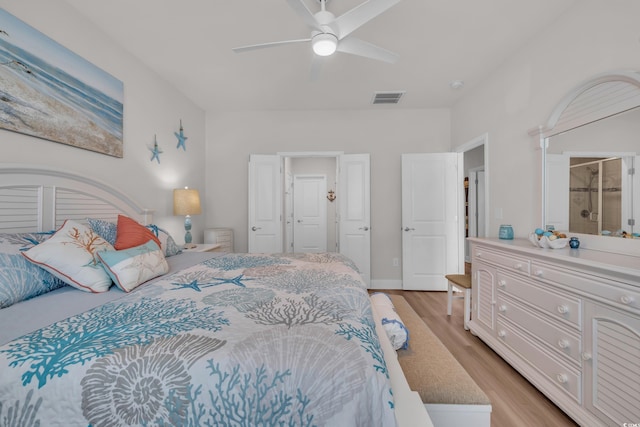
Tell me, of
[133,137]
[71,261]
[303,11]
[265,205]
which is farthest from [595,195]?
[133,137]

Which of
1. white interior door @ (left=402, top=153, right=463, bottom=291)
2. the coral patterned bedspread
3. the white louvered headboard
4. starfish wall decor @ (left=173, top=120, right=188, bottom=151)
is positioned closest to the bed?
the coral patterned bedspread

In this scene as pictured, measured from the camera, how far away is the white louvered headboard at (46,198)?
1588mm

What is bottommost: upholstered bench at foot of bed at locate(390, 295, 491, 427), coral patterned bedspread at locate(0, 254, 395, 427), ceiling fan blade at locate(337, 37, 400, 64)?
upholstered bench at foot of bed at locate(390, 295, 491, 427)

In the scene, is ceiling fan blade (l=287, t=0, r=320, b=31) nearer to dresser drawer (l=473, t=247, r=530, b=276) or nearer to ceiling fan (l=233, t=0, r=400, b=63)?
ceiling fan (l=233, t=0, r=400, b=63)

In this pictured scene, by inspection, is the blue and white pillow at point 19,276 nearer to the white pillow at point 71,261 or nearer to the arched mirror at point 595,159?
the white pillow at point 71,261

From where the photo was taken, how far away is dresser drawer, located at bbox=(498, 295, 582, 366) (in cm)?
147

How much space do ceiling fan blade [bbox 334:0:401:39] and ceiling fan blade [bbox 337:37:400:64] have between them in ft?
0.39

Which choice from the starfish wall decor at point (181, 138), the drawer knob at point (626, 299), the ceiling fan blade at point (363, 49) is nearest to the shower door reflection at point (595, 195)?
the drawer knob at point (626, 299)

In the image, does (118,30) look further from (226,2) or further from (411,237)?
(411,237)

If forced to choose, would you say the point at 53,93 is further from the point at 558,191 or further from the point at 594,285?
the point at 558,191

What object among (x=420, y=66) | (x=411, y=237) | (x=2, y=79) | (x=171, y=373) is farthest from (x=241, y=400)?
(x=411, y=237)

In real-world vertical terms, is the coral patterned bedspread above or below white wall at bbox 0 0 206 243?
below

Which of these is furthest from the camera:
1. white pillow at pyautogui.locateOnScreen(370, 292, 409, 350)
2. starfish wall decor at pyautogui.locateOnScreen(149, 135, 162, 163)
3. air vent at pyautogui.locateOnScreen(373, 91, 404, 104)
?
air vent at pyautogui.locateOnScreen(373, 91, 404, 104)

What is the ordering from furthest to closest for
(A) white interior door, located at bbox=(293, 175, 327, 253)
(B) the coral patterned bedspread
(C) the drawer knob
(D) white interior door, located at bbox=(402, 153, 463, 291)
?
(A) white interior door, located at bbox=(293, 175, 327, 253) < (D) white interior door, located at bbox=(402, 153, 463, 291) < (C) the drawer knob < (B) the coral patterned bedspread
